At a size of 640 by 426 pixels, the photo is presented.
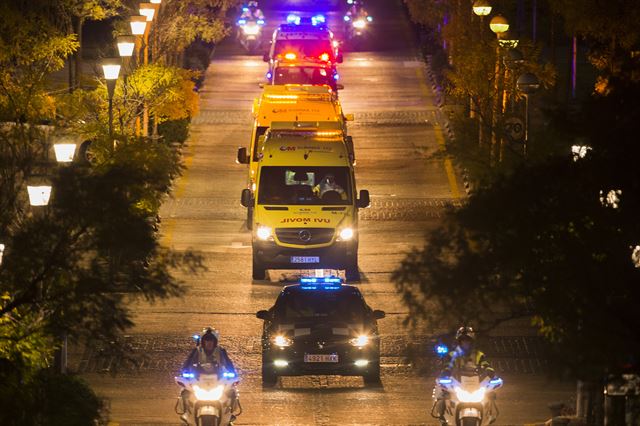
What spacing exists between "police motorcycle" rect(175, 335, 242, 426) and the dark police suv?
3493 mm

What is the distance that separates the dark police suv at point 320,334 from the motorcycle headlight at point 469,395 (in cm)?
419

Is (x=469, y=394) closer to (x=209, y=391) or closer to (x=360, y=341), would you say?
(x=209, y=391)

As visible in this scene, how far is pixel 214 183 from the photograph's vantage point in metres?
44.4

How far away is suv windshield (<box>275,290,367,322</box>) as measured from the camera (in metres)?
26.8

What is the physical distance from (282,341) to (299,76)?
24.1 meters

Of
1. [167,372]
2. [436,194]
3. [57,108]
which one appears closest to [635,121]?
[167,372]

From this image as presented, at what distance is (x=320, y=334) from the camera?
26547 mm

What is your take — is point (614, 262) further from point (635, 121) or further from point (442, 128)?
point (442, 128)

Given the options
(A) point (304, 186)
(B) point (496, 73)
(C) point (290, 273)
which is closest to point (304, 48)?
(B) point (496, 73)

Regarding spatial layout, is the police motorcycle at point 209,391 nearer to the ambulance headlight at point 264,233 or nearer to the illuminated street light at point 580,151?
the illuminated street light at point 580,151

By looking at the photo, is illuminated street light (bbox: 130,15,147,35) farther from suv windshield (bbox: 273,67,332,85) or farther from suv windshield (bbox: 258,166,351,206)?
suv windshield (bbox: 273,67,332,85)

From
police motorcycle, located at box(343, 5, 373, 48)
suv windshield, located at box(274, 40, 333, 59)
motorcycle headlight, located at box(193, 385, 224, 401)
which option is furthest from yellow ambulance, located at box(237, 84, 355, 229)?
police motorcycle, located at box(343, 5, 373, 48)

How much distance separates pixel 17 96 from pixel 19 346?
42.9ft

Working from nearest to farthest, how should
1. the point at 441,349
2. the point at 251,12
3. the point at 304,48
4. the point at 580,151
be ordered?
1. the point at 580,151
2. the point at 441,349
3. the point at 304,48
4. the point at 251,12
